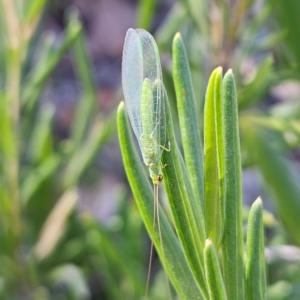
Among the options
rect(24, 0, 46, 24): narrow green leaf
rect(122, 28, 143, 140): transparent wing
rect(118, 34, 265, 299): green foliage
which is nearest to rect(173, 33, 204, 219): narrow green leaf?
rect(118, 34, 265, 299): green foliage

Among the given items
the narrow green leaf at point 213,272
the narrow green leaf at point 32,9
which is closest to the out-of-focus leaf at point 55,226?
the narrow green leaf at point 32,9

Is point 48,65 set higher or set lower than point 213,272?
higher

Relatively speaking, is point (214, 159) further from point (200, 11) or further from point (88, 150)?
point (88, 150)

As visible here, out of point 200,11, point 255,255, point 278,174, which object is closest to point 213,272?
point 255,255

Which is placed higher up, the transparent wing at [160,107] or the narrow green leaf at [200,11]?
the narrow green leaf at [200,11]

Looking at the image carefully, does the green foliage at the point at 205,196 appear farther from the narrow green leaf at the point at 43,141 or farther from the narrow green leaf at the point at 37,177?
the narrow green leaf at the point at 43,141

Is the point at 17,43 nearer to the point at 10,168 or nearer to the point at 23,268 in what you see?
the point at 10,168
